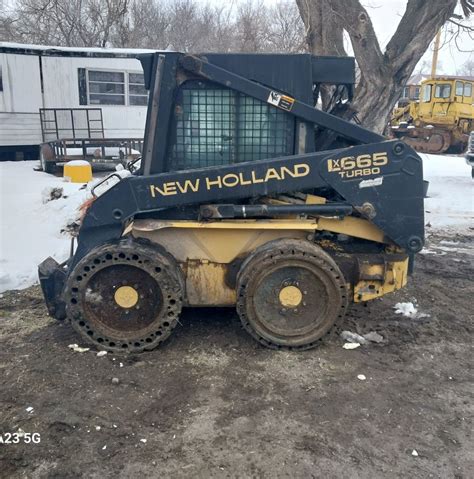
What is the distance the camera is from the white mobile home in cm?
1475

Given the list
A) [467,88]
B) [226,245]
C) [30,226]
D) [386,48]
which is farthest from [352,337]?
[467,88]

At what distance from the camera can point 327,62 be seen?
450 centimetres

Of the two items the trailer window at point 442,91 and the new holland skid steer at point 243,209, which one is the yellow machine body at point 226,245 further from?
the trailer window at point 442,91

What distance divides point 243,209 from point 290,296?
2.78 feet

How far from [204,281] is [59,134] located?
40.8 feet

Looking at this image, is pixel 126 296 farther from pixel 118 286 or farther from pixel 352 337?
pixel 352 337

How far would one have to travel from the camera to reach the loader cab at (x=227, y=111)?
436cm

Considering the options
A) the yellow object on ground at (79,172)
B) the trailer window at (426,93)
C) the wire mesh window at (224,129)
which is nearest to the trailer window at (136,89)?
the yellow object on ground at (79,172)

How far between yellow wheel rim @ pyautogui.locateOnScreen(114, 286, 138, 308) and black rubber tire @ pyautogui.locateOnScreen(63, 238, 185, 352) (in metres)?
0.03

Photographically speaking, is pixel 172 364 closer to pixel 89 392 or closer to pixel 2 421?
pixel 89 392

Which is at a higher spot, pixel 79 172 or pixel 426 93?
pixel 426 93

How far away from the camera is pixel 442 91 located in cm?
2280

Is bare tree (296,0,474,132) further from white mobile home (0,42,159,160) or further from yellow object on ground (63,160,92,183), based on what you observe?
white mobile home (0,42,159,160)

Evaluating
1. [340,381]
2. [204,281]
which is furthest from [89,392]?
[340,381]
